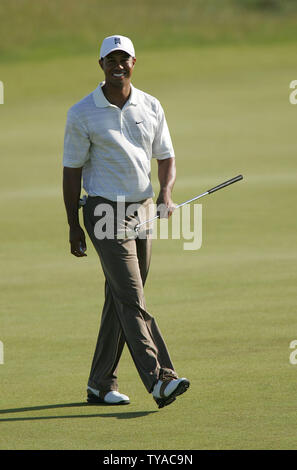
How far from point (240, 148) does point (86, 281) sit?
12.9 meters

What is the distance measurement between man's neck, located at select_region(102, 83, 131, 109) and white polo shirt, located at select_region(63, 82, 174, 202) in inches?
1.3

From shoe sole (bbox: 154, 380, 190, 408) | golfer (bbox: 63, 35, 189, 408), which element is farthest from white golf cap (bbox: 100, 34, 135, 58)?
shoe sole (bbox: 154, 380, 190, 408)

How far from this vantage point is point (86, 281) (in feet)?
36.6

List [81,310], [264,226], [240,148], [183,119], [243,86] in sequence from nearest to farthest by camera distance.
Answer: [81,310] → [264,226] → [240,148] → [183,119] → [243,86]

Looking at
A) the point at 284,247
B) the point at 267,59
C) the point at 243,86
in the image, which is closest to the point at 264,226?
the point at 284,247

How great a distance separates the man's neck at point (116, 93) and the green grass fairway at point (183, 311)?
1.78 meters

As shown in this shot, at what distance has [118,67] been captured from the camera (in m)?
6.73

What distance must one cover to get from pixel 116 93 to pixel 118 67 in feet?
0.52

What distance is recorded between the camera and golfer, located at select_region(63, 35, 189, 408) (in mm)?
6730

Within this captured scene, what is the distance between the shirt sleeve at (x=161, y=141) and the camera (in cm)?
702

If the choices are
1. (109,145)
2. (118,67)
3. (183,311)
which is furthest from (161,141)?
(183,311)

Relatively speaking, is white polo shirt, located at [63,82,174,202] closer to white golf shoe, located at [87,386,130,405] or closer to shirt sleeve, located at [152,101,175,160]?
shirt sleeve, located at [152,101,175,160]

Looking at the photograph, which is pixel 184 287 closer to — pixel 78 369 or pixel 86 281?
pixel 86 281

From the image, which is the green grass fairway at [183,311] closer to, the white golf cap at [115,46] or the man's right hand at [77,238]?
the man's right hand at [77,238]
